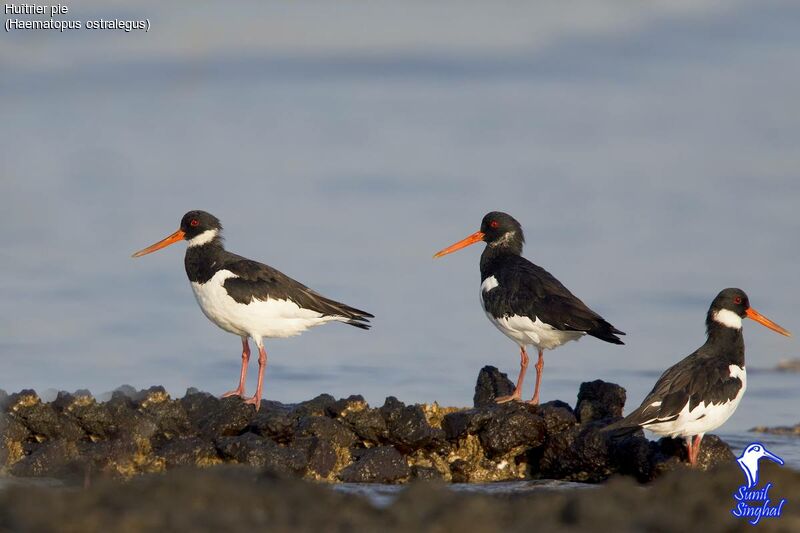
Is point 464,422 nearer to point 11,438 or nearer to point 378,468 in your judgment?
point 378,468

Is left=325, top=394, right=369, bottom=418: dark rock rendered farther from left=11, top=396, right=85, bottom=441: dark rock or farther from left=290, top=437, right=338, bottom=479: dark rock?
left=11, top=396, right=85, bottom=441: dark rock

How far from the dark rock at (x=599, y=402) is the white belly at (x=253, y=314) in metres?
2.47

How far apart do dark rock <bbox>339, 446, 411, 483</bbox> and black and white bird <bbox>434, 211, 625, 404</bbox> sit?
1.43m

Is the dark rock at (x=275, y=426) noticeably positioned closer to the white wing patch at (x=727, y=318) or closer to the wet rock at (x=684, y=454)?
the wet rock at (x=684, y=454)

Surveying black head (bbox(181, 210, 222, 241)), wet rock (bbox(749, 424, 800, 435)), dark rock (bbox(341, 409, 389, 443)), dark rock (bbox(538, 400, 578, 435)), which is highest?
black head (bbox(181, 210, 222, 241))

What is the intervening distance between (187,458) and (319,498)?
2.70 m

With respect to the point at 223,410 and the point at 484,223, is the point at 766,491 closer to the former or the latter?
the point at 223,410

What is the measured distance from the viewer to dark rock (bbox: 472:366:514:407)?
1021cm

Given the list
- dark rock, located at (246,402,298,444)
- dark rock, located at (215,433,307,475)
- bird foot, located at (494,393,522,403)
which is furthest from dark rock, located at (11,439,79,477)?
bird foot, located at (494,393,522,403)

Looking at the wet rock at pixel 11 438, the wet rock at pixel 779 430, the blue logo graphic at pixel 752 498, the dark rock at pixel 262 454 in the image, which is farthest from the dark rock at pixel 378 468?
the wet rock at pixel 779 430

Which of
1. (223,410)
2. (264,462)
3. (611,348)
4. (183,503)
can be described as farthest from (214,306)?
(611,348)

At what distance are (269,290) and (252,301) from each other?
179 mm

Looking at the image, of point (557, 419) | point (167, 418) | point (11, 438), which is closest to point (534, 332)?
point (557, 419)

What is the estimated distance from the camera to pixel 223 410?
9188mm
